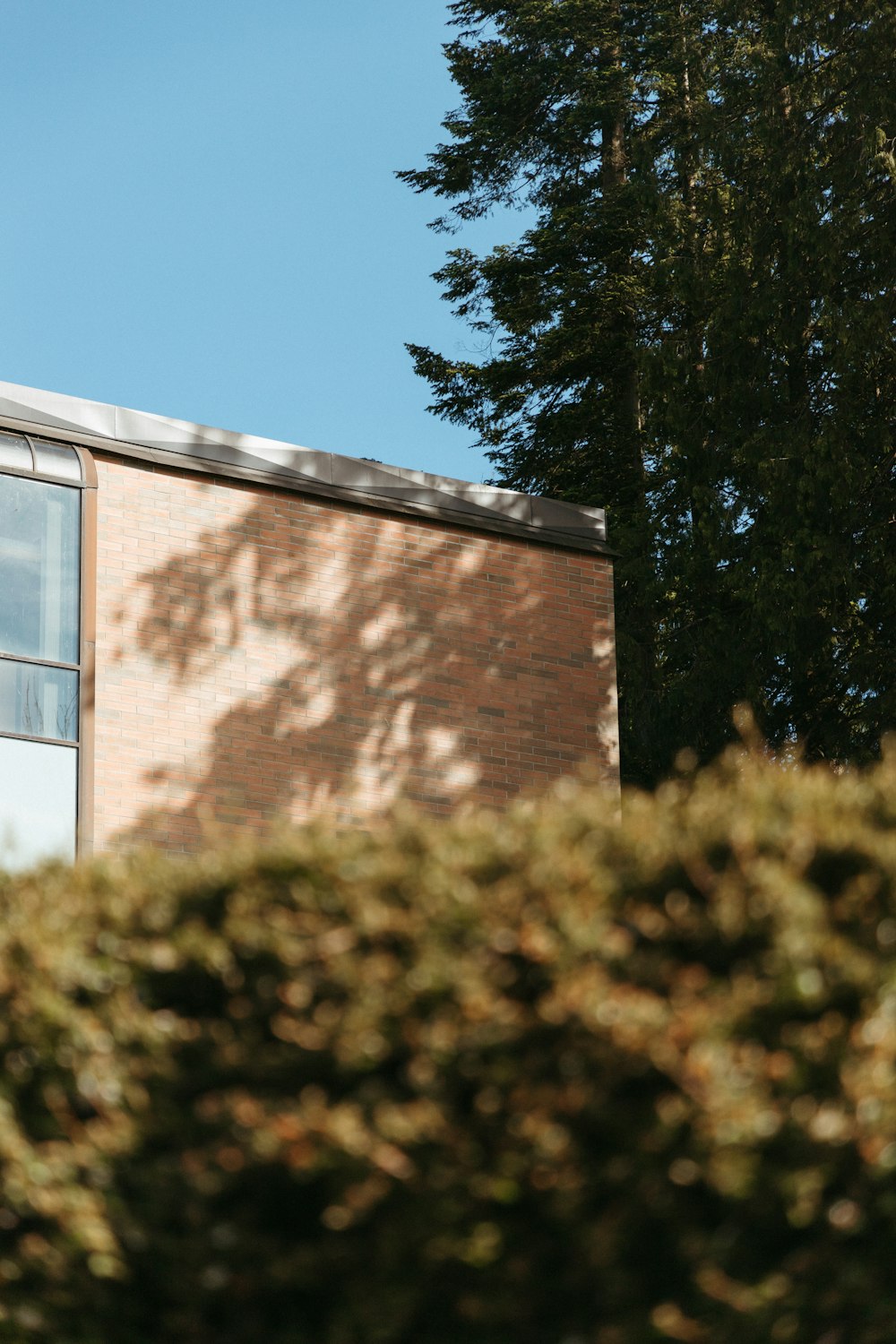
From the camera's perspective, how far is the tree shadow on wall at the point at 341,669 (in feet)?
38.8

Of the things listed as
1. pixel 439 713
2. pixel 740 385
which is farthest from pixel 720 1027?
pixel 740 385

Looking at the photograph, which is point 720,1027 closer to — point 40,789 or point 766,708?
point 40,789

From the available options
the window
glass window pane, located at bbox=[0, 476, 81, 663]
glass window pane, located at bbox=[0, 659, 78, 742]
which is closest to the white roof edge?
the window

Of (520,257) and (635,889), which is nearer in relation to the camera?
(635,889)

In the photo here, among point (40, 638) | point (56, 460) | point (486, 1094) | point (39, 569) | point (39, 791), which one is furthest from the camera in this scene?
point (56, 460)

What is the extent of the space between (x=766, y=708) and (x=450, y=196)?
11817 mm

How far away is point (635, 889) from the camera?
133 inches

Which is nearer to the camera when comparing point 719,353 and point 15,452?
point 15,452

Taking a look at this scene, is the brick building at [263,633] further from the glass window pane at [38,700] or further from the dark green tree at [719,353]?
the dark green tree at [719,353]

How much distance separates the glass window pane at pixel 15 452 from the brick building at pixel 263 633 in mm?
15

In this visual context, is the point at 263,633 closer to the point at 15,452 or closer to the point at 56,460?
the point at 56,460

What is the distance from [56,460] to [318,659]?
2.59 metres

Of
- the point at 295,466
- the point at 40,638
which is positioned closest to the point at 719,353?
the point at 295,466

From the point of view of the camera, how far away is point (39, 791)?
1092 centimetres
